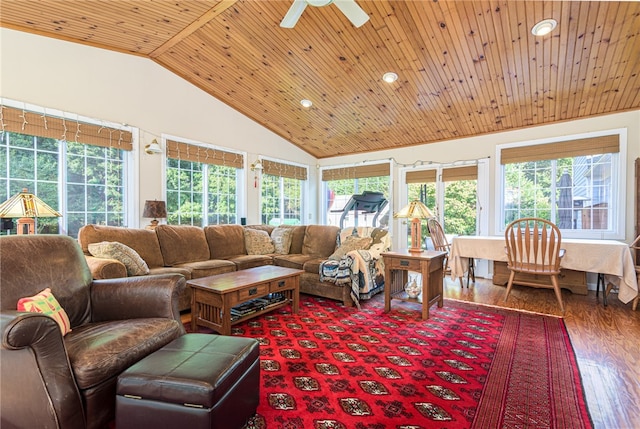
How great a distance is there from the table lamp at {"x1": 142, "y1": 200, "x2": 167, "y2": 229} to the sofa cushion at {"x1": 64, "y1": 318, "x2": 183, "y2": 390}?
2.42 meters

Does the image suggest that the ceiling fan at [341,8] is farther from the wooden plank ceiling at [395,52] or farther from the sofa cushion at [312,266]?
the sofa cushion at [312,266]

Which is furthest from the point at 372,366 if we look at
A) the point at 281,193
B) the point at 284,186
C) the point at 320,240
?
the point at 284,186

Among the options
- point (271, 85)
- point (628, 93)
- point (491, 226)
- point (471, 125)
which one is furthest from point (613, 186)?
point (271, 85)

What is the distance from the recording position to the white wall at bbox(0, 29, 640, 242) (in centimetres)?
327

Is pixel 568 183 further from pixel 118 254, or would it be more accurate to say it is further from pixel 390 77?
pixel 118 254

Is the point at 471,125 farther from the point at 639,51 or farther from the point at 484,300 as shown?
the point at 484,300

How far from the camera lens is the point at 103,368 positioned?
1.39 meters

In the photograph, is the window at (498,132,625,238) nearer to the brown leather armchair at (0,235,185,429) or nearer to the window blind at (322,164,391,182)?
the window blind at (322,164,391,182)

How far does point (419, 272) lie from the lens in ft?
10.1

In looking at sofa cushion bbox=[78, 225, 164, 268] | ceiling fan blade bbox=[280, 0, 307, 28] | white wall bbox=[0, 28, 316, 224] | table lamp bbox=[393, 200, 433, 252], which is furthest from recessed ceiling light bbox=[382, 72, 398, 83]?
sofa cushion bbox=[78, 225, 164, 268]

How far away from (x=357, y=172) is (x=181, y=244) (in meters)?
3.88

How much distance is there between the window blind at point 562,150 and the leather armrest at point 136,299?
16.7ft

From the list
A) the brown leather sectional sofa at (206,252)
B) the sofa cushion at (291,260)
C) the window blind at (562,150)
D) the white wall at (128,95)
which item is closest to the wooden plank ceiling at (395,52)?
the white wall at (128,95)

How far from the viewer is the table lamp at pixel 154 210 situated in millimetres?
3975
